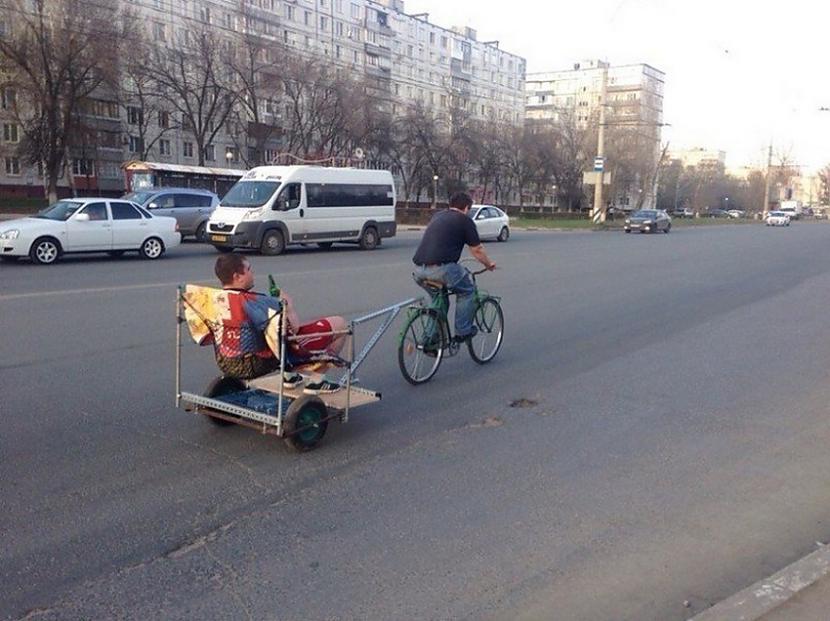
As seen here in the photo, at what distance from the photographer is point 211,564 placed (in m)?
3.65

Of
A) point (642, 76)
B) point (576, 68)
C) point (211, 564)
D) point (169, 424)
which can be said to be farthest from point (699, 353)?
point (576, 68)

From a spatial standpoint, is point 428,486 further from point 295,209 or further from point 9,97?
point 9,97

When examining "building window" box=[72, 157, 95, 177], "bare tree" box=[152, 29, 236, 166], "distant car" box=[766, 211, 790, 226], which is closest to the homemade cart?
"bare tree" box=[152, 29, 236, 166]

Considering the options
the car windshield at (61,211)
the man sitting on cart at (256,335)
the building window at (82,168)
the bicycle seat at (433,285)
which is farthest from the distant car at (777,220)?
the man sitting on cart at (256,335)

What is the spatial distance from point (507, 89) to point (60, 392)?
10469 centimetres

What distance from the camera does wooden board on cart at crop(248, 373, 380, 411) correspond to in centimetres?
532

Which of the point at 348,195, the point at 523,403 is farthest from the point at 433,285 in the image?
the point at 348,195

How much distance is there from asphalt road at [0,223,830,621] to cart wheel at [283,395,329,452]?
129 millimetres

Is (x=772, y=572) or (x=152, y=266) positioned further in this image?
(x=152, y=266)

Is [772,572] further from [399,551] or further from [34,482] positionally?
[34,482]

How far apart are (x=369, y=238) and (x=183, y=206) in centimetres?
646

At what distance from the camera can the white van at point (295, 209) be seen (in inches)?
802

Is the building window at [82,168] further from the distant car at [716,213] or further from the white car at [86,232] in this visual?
the distant car at [716,213]

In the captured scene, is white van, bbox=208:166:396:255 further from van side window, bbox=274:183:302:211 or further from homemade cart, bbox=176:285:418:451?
homemade cart, bbox=176:285:418:451
